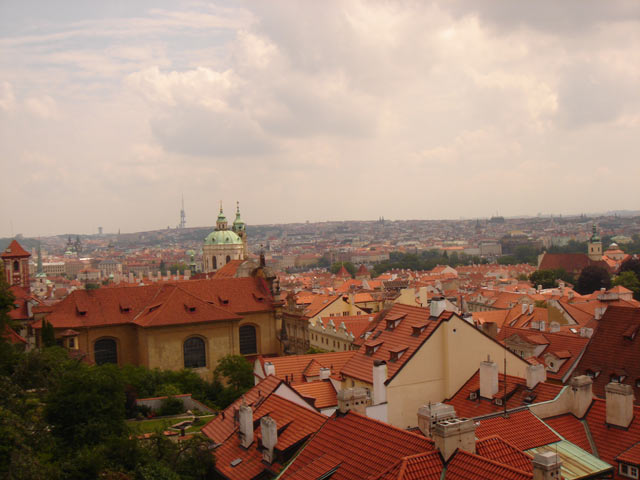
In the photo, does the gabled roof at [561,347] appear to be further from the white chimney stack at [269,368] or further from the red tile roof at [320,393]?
the white chimney stack at [269,368]

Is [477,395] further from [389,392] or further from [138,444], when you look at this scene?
[138,444]

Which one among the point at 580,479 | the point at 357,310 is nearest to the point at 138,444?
the point at 580,479

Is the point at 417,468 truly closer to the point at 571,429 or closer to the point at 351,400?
the point at 351,400

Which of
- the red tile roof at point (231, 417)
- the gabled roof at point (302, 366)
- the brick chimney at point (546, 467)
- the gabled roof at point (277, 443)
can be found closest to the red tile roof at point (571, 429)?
the brick chimney at point (546, 467)

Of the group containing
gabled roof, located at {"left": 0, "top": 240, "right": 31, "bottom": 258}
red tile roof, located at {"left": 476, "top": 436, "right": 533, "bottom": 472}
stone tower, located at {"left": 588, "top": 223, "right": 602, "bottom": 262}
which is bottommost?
stone tower, located at {"left": 588, "top": 223, "right": 602, "bottom": 262}

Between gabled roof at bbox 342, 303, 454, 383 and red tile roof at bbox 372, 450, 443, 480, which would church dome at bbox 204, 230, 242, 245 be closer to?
gabled roof at bbox 342, 303, 454, 383

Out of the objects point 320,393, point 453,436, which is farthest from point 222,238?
point 453,436

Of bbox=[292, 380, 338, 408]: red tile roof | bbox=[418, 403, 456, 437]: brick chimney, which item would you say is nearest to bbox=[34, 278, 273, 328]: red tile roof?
bbox=[292, 380, 338, 408]: red tile roof
